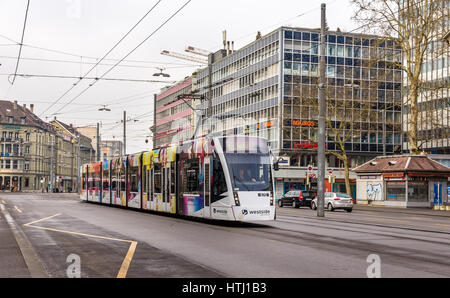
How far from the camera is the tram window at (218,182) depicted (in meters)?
18.9

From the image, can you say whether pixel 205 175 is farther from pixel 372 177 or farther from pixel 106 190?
pixel 372 177

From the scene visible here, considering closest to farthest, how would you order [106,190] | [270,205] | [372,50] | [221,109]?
[270,205] < [106,190] < [372,50] < [221,109]

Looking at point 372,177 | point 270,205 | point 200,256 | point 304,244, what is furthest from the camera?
point 372,177

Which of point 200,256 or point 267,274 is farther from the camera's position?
point 200,256

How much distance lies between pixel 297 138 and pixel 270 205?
1955 inches

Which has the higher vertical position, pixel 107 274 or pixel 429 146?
pixel 429 146

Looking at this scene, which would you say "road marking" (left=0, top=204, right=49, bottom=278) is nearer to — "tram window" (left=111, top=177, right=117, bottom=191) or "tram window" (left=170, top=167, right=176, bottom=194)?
"tram window" (left=170, top=167, right=176, bottom=194)

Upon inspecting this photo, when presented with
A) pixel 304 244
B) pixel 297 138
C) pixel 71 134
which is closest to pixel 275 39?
pixel 297 138

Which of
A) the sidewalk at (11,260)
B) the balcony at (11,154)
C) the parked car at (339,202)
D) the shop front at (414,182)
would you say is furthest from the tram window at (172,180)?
the balcony at (11,154)

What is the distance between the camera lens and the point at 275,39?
68.5 m

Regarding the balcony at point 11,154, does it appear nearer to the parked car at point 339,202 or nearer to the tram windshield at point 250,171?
the parked car at point 339,202

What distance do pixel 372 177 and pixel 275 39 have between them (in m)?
22.6

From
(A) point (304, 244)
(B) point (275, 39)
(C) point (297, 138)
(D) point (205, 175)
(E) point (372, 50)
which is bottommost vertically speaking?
(A) point (304, 244)

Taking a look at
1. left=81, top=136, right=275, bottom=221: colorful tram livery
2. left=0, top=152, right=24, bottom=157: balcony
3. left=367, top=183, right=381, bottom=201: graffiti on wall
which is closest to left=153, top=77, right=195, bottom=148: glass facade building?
left=0, top=152, right=24, bottom=157: balcony
